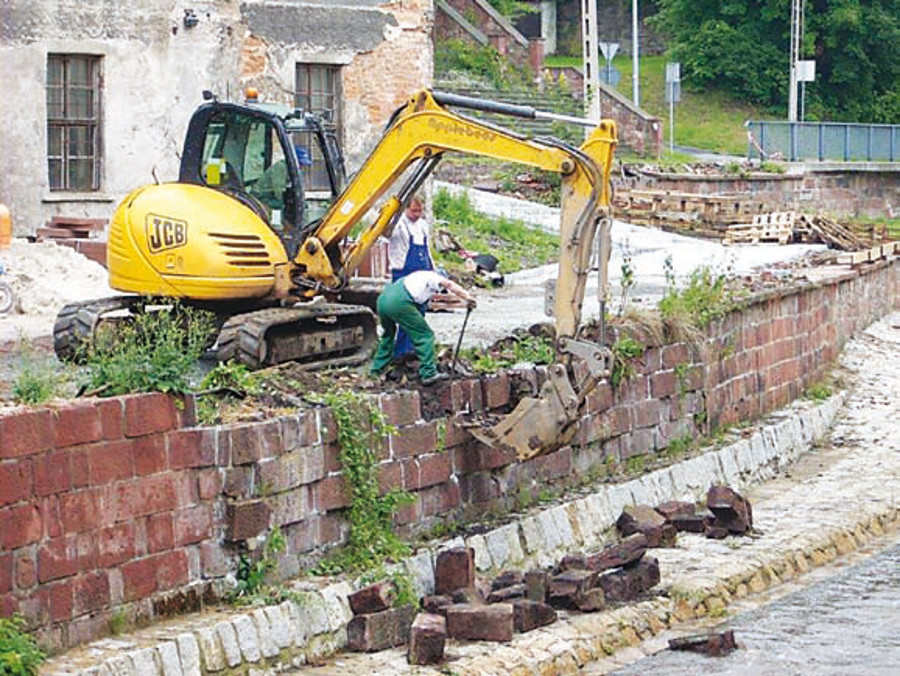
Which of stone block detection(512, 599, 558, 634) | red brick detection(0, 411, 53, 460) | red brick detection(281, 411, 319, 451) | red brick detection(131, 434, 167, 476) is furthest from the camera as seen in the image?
stone block detection(512, 599, 558, 634)

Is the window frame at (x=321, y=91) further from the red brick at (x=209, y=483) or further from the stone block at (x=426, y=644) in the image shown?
the stone block at (x=426, y=644)

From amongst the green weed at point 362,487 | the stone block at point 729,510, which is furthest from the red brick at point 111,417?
the stone block at point 729,510

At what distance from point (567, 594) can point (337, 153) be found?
712 centimetres

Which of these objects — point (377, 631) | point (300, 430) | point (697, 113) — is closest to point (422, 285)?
point (300, 430)

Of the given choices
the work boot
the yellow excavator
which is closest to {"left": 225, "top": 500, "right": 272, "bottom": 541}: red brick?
the work boot

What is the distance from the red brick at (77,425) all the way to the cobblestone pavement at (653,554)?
1358 mm

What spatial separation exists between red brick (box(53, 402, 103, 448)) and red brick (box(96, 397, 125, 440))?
4cm

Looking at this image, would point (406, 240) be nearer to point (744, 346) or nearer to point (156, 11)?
point (744, 346)

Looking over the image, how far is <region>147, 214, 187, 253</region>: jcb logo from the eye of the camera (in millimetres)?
21172

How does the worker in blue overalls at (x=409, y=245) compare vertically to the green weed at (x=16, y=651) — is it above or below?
above

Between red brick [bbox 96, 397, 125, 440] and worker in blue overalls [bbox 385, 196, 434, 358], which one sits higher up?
worker in blue overalls [bbox 385, 196, 434, 358]

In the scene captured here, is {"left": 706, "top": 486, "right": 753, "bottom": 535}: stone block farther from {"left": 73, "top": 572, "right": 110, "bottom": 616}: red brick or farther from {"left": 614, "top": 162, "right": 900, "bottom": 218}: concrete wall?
{"left": 614, "top": 162, "right": 900, "bottom": 218}: concrete wall

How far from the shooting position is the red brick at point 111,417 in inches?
570

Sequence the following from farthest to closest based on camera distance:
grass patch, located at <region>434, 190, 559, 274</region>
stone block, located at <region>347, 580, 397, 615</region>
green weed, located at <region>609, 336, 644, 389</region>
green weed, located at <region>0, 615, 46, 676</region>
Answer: grass patch, located at <region>434, 190, 559, 274</region>
green weed, located at <region>609, 336, 644, 389</region>
stone block, located at <region>347, 580, 397, 615</region>
green weed, located at <region>0, 615, 46, 676</region>
